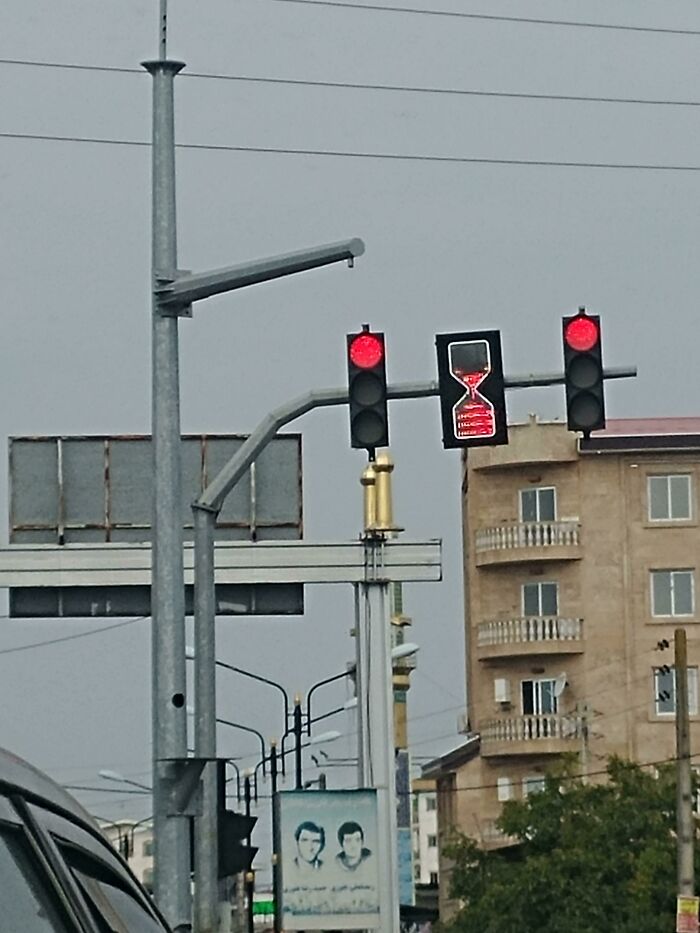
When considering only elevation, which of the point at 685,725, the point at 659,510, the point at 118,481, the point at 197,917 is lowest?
the point at 197,917

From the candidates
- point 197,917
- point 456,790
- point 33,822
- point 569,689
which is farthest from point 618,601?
point 33,822

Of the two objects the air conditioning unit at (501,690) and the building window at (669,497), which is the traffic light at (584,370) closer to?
the air conditioning unit at (501,690)

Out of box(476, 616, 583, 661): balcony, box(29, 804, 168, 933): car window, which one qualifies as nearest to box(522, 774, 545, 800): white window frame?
box(476, 616, 583, 661): balcony

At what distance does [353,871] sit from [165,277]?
16.0m

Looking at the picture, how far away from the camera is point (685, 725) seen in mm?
37250

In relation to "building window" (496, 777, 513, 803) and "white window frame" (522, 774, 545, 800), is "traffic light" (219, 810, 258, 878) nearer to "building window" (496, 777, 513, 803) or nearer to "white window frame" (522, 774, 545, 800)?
"white window frame" (522, 774, 545, 800)

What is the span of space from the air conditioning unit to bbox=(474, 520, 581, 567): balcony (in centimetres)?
343

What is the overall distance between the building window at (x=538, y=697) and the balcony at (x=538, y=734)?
0.24m

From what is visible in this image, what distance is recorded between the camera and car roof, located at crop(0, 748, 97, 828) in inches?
143

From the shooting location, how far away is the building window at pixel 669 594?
217 feet

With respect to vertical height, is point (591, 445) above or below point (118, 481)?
above

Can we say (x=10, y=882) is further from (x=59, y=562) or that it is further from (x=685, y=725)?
(x=685, y=725)

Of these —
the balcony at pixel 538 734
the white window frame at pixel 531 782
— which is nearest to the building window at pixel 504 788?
the white window frame at pixel 531 782

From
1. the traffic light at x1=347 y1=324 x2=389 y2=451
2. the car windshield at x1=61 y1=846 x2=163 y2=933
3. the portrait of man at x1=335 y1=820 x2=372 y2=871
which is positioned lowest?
the car windshield at x1=61 y1=846 x2=163 y2=933
